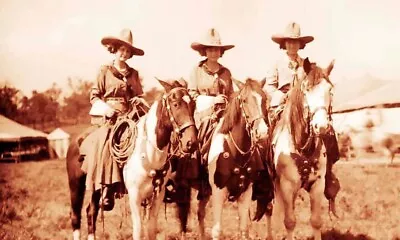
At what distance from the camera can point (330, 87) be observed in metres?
4.07

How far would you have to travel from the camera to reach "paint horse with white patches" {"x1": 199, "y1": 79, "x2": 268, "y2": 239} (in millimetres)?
4285

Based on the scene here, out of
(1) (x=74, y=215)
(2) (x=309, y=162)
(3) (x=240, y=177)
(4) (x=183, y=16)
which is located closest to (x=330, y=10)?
(4) (x=183, y=16)

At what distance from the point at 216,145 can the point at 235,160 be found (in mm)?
234

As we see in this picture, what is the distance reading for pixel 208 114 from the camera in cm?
488

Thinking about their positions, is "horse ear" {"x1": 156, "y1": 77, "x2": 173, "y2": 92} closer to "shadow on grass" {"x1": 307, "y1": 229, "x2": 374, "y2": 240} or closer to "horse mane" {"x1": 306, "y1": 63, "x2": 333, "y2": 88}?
"horse mane" {"x1": 306, "y1": 63, "x2": 333, "y2": 88}

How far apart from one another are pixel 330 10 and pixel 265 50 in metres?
0.88

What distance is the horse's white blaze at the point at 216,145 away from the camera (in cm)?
444

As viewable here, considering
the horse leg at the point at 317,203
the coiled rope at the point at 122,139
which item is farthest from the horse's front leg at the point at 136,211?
the horse leg at the point at 317,203

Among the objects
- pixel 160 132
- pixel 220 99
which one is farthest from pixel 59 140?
pixel 160 132

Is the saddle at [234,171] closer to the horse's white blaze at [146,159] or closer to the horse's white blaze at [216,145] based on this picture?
the horse's white blaze at [216,145]

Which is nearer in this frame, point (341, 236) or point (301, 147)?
point (301, 147)

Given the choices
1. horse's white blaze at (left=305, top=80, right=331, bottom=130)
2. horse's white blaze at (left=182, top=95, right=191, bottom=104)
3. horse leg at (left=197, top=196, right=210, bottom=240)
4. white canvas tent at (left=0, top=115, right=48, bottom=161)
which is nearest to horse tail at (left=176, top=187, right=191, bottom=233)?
horse leg at (left=197, top=196, right=210, bottom=240)

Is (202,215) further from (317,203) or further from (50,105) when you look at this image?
(50,105)

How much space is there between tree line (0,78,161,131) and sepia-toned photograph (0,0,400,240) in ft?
0.10
